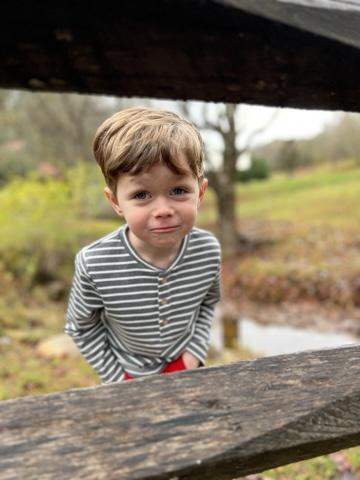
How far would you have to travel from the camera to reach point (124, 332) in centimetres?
177

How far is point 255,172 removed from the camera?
25.0 m

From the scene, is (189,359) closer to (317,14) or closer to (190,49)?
(190,49)

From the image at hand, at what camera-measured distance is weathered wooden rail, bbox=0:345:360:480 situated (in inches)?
32.1

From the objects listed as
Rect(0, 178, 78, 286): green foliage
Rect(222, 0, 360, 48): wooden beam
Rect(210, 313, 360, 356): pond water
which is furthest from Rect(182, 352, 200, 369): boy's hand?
Rect(0, 178, 78, 286): green foliage

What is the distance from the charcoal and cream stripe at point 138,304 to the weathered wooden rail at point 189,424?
28.6 inches

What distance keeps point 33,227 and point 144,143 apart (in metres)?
10.2

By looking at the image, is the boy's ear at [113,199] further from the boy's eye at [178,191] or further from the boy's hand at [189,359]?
the boy's hand at [189,359]

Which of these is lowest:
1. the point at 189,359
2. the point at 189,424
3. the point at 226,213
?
the point at 189,359

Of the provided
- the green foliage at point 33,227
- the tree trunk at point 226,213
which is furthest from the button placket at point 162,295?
the tree trunk at point 226,213

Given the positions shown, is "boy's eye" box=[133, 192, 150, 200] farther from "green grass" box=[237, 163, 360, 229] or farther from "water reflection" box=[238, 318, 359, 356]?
"green grass" box=[237, 163, 360, 229]

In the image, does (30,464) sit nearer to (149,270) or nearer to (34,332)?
(149,270)

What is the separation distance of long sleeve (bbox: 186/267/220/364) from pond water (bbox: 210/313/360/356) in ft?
21.5

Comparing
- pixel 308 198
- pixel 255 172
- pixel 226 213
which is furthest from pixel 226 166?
pixel 255 172

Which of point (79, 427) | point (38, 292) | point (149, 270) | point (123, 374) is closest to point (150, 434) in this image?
point (79, 427)
